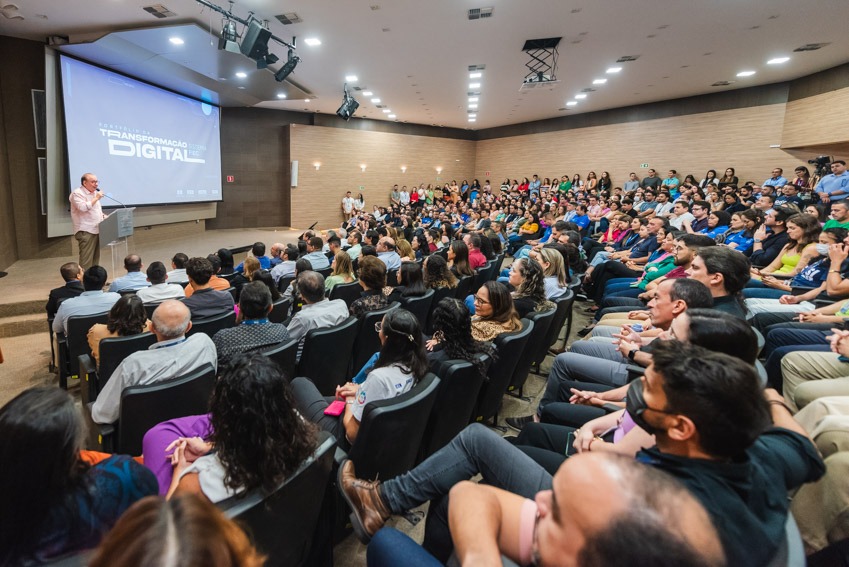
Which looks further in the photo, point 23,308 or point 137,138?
point 137,138

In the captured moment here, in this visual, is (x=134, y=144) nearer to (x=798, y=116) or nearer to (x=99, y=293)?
(x=99, y=293)

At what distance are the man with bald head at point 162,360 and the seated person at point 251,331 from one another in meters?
0.12

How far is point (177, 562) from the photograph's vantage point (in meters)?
0.51

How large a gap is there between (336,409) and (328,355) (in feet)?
2.35

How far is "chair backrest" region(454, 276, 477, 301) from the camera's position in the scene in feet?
14.0

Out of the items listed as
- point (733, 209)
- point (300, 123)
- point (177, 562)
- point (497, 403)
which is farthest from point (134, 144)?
point (733, 209)

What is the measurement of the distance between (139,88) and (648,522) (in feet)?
35.9

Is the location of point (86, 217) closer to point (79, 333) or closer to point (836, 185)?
point (79, 333)

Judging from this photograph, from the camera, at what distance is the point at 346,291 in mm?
3811

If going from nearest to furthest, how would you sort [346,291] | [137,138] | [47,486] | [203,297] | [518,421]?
[47,486] < [518,421] < [203,297] < [346,291] < [137,138]

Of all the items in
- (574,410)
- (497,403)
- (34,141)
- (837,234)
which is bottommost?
(497,403)

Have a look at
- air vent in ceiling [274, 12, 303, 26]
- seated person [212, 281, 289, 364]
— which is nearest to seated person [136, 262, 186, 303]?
seated person [212, 281, 289, 364]

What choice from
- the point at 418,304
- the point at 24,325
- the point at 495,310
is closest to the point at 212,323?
the point at 418,304

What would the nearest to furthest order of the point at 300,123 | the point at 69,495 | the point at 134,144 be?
the point at 69,495 → the point at 134,144 → the point at 300,123
